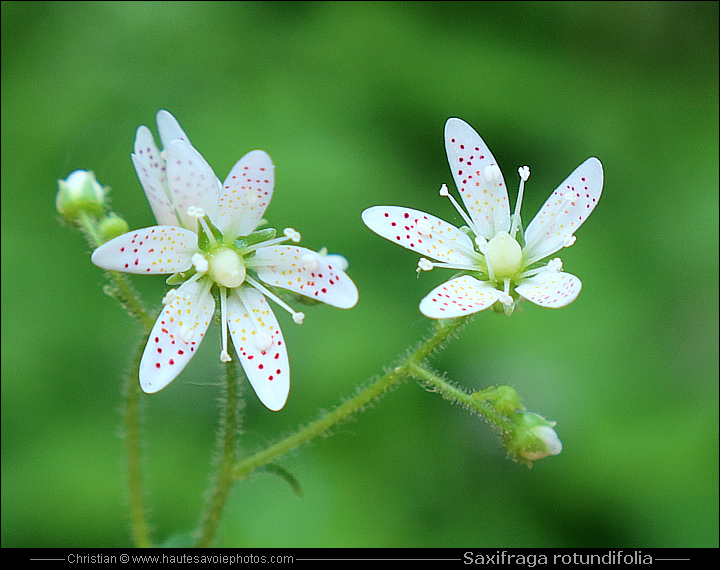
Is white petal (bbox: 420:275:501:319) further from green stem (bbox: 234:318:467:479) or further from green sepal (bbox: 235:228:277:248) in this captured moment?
green sepal (bbox: 235:228:277:248)

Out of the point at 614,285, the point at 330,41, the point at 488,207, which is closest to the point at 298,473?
the point at 488,207

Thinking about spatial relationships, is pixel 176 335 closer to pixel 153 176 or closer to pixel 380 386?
pixel 153 176

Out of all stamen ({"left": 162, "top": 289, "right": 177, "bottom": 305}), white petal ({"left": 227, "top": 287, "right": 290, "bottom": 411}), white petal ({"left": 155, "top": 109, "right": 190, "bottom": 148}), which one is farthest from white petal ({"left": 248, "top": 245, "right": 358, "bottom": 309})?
white petal ({"left": 155, "top": 109, "right": 190, "bottom": 148})

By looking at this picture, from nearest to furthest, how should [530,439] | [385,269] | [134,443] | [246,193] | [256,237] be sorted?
1. [530,439]
2. [246,193]
3. [256,237]
4. [134,443]
5. [385,269]

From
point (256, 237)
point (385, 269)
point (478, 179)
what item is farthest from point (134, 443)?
point (385, 269)

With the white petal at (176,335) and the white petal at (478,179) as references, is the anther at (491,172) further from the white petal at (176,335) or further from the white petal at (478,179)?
the white petal at (176,335)

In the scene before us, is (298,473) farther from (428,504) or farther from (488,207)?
(488,207)
